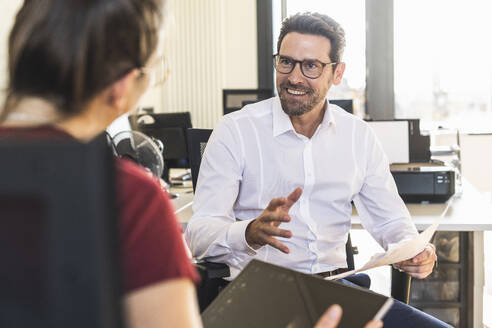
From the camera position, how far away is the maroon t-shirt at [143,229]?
61 cm

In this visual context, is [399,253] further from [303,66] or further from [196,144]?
[196,144]

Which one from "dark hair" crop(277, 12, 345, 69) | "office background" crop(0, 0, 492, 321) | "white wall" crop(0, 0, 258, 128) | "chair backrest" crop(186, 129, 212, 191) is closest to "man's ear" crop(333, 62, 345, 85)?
"dark hair" crop(277, 12, 345, 69)

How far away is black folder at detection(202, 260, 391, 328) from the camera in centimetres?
96

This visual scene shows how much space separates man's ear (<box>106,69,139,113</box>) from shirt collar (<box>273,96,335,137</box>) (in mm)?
1302

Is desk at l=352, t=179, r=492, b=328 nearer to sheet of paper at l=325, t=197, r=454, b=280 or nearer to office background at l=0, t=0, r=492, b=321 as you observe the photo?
sheet of paper at l=325, t=197, r=454, b=280

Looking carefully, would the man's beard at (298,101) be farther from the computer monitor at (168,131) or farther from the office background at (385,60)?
the office background at (385,60)

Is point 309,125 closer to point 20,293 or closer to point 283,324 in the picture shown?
point 283,324

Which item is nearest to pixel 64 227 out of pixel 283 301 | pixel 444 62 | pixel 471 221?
pixel 283 301

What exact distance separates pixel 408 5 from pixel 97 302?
6443mm

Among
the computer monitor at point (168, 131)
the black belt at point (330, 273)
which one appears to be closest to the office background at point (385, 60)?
the computer monitor at point (168, 131)

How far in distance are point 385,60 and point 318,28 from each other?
4.50m

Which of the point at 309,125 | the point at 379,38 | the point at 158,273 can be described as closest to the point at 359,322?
the point at 158,273

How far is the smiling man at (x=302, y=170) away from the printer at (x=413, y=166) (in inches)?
22.8

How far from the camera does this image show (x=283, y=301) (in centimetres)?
100
